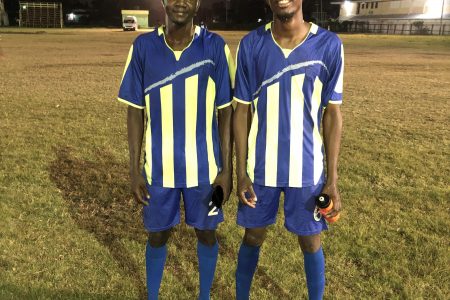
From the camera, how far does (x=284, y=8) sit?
2.30 meters

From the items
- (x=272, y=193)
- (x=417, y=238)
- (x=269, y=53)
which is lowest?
(x=417, y=238)

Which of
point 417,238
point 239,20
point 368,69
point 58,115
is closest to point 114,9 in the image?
point 239,20

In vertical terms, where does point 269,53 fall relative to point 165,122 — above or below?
above

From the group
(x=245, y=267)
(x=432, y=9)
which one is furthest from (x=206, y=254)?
(x=432, y=9)

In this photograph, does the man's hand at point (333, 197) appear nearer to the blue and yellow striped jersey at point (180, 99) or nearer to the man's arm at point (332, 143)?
the man's arm at point (332, 143)

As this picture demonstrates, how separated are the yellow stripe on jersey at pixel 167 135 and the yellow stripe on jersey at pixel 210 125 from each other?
198mm

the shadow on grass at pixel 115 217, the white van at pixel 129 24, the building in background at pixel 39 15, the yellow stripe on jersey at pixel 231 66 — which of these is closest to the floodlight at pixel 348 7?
the white van at pixel 129 24

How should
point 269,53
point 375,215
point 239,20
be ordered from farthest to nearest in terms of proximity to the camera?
point 239,20, point 375,215, point 269,53

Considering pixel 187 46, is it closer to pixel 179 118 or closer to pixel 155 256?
pixel 179 118

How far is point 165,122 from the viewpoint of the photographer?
2508 mm

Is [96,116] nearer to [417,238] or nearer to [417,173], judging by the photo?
[417,173]

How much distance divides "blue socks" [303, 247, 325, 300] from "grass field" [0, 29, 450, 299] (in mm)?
534

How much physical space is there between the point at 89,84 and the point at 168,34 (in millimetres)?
10275

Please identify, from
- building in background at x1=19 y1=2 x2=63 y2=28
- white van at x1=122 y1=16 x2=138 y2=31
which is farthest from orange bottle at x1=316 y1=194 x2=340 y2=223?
building in background at x1=19 y1=2 x2=63 y2=28
